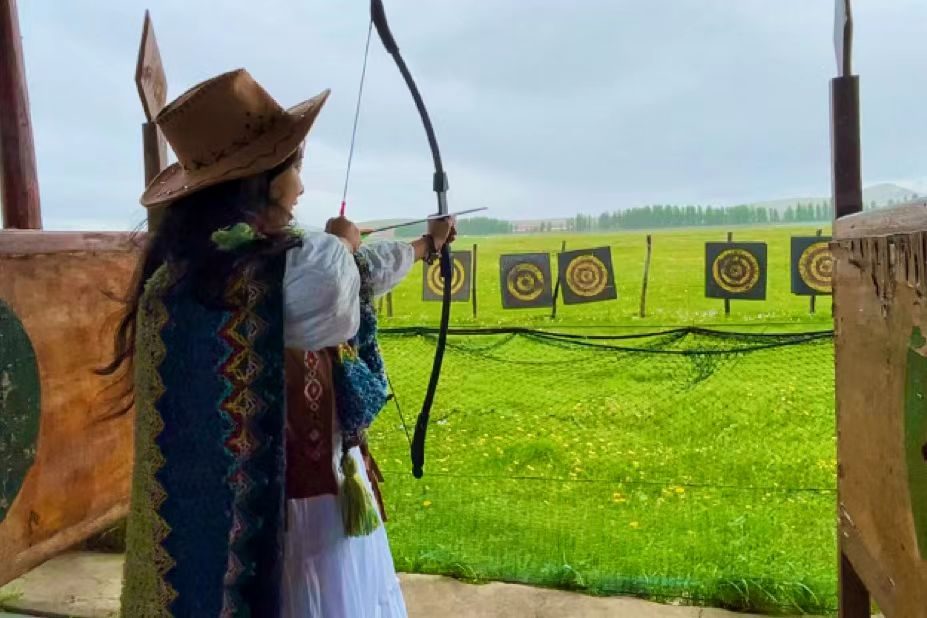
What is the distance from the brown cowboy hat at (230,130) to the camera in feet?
3.84

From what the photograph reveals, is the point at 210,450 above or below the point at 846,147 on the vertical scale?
below

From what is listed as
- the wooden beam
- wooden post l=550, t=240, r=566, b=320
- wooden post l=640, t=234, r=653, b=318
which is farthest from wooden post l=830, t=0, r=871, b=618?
wooden post l=550, t=240, r=566, b=320

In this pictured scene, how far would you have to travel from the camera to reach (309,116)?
1198mm

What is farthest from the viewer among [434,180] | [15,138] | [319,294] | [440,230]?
[15,138]

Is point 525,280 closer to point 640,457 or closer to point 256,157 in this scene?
point 640,457

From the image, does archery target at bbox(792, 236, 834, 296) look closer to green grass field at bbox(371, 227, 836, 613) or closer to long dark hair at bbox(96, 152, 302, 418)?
green grass field at bbox(371, 227, 836, 613)

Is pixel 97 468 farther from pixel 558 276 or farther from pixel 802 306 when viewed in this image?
pixel 802 306

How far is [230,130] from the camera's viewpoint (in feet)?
3.90

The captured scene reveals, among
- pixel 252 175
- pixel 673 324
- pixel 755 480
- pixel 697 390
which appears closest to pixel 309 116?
pixel 252 175

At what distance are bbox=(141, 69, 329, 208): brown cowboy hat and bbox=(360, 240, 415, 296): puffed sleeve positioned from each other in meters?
0.28

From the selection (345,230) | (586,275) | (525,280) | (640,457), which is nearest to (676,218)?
(586,275)

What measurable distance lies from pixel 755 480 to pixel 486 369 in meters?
1.49

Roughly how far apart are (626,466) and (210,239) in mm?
2643

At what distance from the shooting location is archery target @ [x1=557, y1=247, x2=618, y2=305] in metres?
5.27
